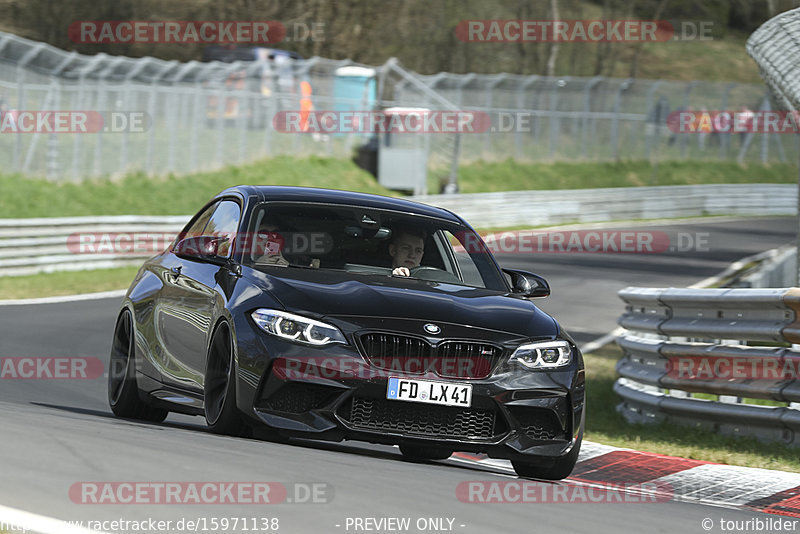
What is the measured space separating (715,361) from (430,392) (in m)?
3.62

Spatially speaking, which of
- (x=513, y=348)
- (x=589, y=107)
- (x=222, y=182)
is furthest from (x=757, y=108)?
(x=513, y=348)

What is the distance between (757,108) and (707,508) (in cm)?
4786

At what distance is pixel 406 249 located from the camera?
8.14 m

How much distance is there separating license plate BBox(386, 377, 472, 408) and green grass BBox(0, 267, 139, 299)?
13.8m

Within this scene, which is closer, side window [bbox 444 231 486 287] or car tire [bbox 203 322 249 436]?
car tire [bbox 203 322 249 436]

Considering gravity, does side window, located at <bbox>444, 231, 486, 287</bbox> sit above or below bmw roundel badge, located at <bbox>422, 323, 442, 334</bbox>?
above

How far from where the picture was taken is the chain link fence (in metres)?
31.5

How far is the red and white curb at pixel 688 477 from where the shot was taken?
24.0 ft

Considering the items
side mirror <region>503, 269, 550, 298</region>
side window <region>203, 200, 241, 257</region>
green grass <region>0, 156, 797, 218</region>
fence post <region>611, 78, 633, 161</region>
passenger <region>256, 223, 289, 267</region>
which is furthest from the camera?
fence post <region>611, 78, 633, 161</region>

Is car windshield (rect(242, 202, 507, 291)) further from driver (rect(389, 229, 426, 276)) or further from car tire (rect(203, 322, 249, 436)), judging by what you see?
car tire (rect(203, 322, 249, 436))

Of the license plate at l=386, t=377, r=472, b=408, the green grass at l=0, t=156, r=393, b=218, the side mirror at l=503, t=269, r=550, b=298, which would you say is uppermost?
the side mirror at l=503, t=269, r=550, b=298

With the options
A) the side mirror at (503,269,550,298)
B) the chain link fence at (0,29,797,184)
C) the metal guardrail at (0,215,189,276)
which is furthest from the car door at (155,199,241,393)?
the chain link fence at (0,29,797,184)

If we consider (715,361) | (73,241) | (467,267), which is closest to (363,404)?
(467,267)

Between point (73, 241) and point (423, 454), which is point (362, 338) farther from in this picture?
point (73, 241)
